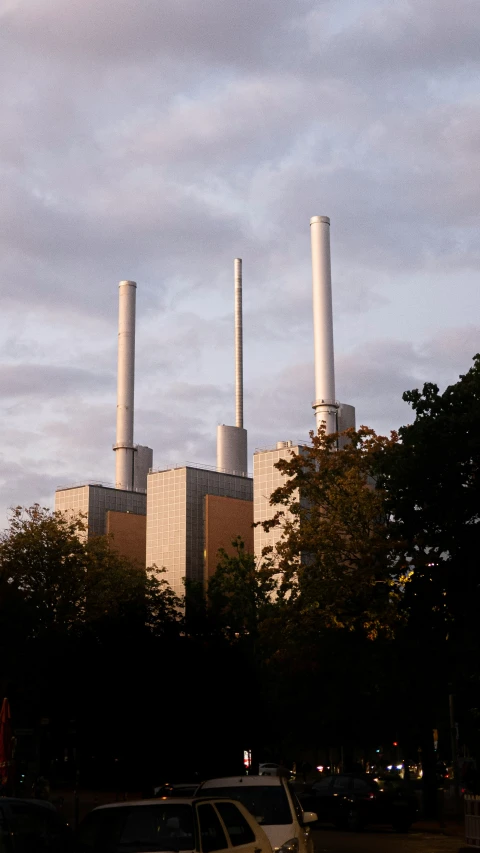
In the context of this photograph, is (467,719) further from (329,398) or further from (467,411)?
(329,398)

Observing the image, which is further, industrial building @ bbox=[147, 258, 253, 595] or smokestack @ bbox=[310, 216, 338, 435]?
industrial building @ bbox=[147, 258, 253, 595]

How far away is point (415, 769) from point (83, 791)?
101ft

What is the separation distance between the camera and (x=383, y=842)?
98.7 feet

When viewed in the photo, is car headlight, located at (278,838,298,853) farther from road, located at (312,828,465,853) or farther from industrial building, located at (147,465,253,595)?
industrial building, located at (147,465,253,595)

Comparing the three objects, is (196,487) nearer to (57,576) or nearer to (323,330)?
(323,330)

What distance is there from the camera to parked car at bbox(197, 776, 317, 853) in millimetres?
16078

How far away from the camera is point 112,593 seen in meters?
67.5

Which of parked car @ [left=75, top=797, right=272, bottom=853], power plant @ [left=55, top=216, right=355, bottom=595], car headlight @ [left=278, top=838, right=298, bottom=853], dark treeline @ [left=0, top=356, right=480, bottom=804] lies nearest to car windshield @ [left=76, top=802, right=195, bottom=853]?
parked car @ [left=75, top=797, right=272, bottom=853]

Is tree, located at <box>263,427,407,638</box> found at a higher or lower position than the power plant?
lower

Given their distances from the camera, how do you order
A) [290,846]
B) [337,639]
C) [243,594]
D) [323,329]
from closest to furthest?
[290,846]
[337,639]
[243,594]
[323,329]

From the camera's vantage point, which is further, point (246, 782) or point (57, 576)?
point (57, 576)

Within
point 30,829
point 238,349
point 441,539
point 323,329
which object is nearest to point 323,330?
point 323,329

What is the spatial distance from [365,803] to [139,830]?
984 inches

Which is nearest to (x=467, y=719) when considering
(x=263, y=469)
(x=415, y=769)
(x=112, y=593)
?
(x=112, y=593)
